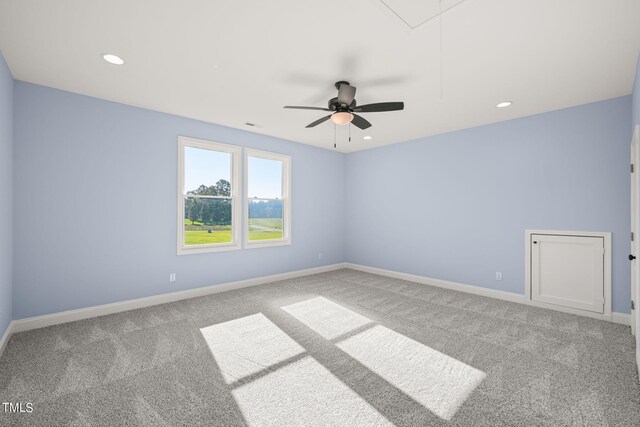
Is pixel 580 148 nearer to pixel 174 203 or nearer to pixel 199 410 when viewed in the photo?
pixel 199 410

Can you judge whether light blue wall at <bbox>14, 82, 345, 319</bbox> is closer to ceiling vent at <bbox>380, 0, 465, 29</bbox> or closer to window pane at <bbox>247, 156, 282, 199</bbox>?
window pane at <bbox>247, 156, 282, 199</bbox>

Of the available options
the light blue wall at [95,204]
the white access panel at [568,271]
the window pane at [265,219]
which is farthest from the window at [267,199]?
the white access panel at [568,271]

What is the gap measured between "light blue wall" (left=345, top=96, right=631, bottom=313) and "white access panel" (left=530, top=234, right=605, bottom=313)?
0.49 ft

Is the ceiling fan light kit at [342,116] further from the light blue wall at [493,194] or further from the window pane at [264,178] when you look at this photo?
the light blue wall at [493,194]

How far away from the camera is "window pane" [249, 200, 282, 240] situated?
17.5ft

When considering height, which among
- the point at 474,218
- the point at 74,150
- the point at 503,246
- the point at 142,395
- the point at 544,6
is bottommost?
the point at 142,395

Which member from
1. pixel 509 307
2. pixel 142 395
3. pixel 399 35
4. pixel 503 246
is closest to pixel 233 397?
pixel 142 395

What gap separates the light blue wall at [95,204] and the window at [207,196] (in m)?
0.14

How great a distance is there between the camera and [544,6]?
78.1 inches

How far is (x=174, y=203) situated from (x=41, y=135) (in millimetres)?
1648

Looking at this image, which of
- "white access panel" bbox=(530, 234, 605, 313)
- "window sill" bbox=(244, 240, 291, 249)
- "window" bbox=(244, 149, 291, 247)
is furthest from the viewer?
"window" bbox=(244, 149, 291, 247)

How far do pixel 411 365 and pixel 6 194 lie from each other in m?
4.39

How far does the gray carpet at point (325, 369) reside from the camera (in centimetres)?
189

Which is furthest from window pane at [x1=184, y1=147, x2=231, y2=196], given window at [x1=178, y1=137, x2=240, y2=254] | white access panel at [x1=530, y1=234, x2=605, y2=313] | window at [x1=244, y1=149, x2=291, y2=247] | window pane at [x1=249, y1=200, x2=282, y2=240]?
white access panel at [x1=530, y1=234, x2=605, y2=313]
